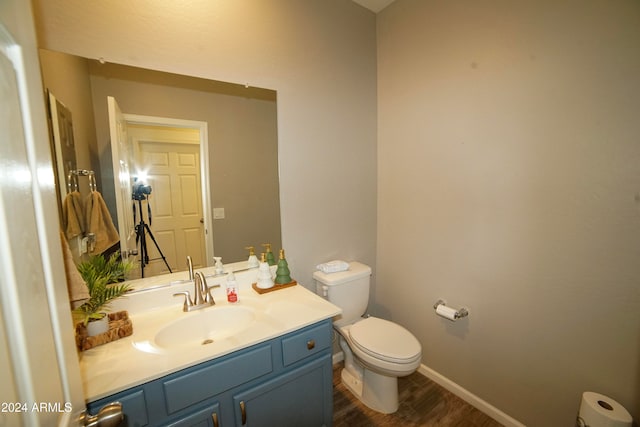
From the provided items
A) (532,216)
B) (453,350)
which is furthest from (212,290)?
(532,216)

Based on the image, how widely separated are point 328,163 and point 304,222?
456 millimetres

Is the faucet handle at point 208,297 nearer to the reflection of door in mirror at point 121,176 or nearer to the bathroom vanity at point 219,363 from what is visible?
the bathroom vanity at point 219,363

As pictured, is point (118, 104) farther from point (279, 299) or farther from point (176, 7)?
point (279, 299)

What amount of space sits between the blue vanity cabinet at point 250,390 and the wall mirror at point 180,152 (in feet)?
2.08

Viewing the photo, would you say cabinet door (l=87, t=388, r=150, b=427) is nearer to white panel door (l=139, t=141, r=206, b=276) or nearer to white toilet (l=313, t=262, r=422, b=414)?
white panel door (l=139, t=141, r=206, b=276)

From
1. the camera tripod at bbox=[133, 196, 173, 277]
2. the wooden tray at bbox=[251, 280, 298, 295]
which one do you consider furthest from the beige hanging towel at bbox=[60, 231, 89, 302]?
the wooden tray at bbox=[251, 280, 298, 295]

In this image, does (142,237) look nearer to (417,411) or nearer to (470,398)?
(417,411)

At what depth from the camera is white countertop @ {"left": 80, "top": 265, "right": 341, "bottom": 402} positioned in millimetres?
886

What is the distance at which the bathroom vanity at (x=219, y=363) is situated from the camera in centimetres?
89

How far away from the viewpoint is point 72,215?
→ 3.54 feet

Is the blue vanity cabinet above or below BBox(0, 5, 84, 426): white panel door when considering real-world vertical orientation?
below

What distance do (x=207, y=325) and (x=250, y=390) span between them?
0.39 m

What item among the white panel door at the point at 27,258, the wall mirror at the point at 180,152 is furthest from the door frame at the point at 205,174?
the white panel door at the point at 27,258

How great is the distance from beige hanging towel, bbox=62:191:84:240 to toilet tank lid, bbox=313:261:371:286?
49.9 inches
